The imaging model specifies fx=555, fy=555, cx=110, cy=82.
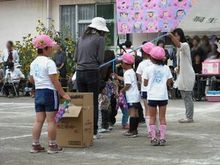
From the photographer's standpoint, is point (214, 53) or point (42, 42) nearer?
point (42, 42)

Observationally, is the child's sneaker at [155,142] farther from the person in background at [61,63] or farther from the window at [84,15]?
the window at [84,15]

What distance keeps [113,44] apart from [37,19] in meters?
4.00

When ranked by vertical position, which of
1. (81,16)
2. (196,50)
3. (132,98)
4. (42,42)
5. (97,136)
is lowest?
(97,136)

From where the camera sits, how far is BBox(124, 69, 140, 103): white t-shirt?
9984 mm

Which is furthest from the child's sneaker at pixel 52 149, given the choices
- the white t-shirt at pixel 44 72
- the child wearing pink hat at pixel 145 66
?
the child wearing pink hat at pixel 145 66

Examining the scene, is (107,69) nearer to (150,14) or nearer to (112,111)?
(112,111)

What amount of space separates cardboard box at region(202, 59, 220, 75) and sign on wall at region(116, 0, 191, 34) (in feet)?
5.45

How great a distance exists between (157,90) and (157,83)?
12cm

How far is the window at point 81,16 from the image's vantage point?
21875 millimetres

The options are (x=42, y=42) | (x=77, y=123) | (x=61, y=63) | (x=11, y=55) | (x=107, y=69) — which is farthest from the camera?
(x=11, y=55)

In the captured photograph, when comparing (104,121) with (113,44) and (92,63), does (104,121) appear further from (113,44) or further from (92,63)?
(113,44)

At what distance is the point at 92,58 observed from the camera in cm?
929

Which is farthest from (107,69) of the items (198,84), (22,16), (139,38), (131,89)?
(22,16)

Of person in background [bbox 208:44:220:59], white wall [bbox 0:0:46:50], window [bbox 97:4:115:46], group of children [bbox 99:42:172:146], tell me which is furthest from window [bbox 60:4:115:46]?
group of children [bbox 99:42:172:146]
